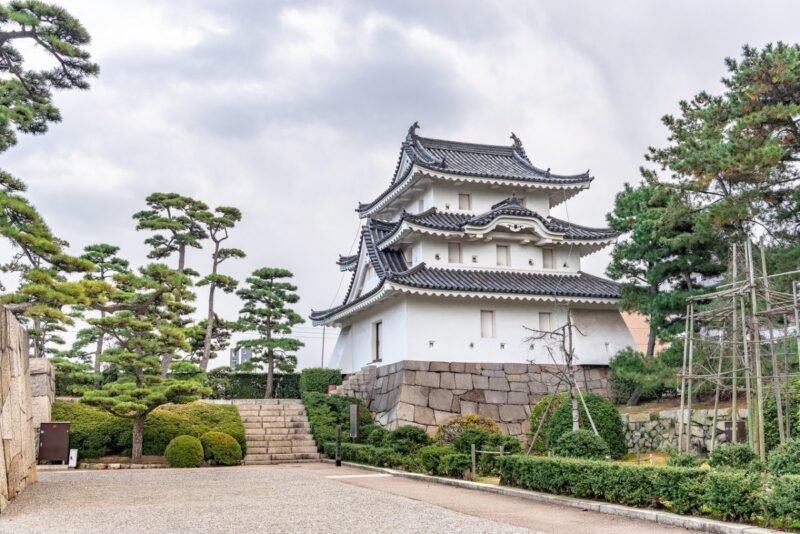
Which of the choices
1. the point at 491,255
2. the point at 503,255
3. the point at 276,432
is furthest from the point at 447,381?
the point at 276,432

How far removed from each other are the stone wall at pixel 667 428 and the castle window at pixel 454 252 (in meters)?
8.12

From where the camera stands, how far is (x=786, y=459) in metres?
9.65

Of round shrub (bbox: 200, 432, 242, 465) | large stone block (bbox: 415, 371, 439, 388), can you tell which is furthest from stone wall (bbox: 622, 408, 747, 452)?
round shrub (bbox: 200, 432, 242, 465)

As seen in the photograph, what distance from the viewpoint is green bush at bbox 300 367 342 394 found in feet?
90.8

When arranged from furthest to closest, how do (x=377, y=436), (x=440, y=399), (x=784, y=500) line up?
(x=440, y=399) < (x=377, y=436) < (x=784, y=500)

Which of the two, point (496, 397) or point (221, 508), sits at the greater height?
point (496, 397)

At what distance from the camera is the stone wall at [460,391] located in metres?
22.4

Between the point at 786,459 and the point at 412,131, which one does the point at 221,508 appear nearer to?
the point at 786,459

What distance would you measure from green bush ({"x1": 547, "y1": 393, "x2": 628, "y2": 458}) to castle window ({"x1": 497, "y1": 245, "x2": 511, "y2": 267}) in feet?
30.4

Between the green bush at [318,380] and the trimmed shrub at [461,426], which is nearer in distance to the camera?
the trimmed shrub at [461,426]

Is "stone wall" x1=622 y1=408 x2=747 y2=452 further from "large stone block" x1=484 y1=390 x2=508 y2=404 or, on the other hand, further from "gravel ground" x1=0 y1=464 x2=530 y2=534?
"gravel ground" x1=0 y1=464 x2=530 y2=534

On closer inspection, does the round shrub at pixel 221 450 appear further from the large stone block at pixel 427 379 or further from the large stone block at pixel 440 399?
the large stone block at pixel 440 399

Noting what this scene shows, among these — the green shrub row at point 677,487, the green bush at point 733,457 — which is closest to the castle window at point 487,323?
the green shrub row at point 677,487

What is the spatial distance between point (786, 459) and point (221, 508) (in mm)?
8757
